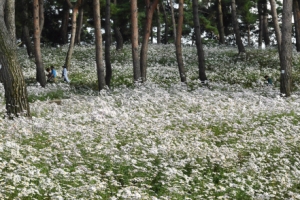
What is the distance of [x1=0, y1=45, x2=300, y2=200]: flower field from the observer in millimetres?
6785

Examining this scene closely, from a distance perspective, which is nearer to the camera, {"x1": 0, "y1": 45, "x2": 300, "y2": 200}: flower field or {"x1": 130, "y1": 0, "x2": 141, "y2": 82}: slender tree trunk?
{"x1": 0, "y1": 45, "x2": 300, "y2": 200}: flower field

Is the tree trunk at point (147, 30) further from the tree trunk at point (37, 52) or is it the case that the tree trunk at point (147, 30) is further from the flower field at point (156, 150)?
the tree trunk at point (37, 52)

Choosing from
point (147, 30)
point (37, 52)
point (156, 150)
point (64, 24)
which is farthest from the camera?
point (64, 24)

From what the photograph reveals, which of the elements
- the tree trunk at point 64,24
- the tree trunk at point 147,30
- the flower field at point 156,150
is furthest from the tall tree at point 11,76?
the tree trunk at point 64,24

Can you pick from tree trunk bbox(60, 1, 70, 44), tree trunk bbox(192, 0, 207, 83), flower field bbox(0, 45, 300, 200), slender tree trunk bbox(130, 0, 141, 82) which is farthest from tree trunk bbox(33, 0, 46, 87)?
tree trunk bbox(60, 1, 70, 44)

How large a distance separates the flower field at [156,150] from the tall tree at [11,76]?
2.80ft

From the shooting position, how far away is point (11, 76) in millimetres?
10961

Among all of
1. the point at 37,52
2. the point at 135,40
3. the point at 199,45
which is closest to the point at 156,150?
the point at 135,40

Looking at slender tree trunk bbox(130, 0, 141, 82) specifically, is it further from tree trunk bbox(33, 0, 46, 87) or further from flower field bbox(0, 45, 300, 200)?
tree trunk bbox(33, 0, 46, 87)

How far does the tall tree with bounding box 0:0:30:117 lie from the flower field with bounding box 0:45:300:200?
85 centimetres

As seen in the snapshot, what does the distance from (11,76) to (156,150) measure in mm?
5041

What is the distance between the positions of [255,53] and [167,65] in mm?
6920

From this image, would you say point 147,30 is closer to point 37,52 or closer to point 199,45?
point 199,45

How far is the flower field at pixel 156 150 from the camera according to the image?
6785 mm
